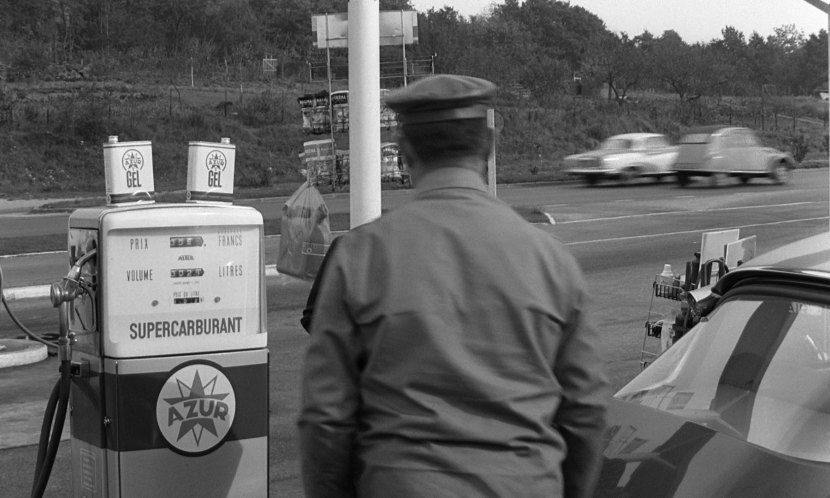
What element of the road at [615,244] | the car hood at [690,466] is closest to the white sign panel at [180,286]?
the road at [615,244]

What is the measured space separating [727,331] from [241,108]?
40008 mm

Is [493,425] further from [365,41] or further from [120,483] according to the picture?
[365,41]

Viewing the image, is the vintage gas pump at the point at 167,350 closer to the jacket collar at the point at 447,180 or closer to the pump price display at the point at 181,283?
the pump price display at the point at 181,283

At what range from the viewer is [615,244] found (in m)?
16.7

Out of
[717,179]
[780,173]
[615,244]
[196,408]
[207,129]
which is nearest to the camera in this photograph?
[196,408]

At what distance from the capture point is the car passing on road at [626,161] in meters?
30.9

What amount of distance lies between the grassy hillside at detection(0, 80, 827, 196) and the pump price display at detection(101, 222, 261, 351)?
19.3m

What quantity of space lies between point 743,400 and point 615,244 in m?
13.6

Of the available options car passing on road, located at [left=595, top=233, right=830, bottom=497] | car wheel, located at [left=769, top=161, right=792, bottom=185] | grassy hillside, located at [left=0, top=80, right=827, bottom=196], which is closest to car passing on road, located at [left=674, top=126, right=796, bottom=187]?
car wheel, located at [left=769, top=161, right=792, bottom=185]

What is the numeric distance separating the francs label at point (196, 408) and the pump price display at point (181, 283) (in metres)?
0.16

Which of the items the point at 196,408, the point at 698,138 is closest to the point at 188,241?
the point at 196,408

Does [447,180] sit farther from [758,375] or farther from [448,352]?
[758,375]

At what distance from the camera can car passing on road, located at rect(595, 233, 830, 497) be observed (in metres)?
2.83

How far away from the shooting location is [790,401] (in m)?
3.20
